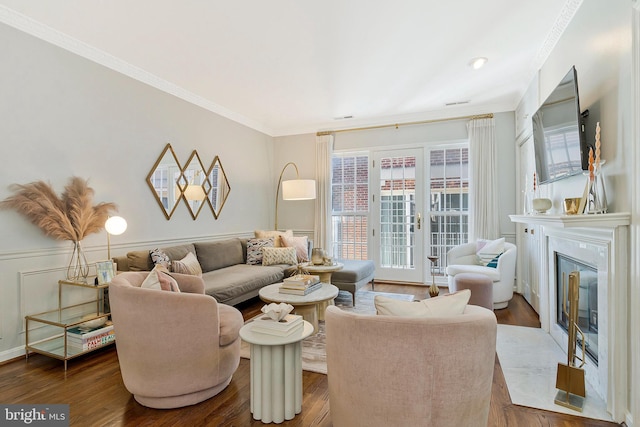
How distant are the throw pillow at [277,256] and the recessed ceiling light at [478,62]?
322cm

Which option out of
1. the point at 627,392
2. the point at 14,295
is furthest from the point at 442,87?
the point at 14,295

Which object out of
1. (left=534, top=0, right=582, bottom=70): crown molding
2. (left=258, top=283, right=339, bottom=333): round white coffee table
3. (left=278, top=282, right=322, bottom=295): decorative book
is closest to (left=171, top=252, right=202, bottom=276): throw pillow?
(left=258, top=283, right=339, bottom=333): round white coffee table

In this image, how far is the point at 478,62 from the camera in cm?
356

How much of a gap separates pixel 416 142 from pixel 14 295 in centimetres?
521

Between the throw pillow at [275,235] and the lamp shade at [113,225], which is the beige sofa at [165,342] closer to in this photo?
the lamp shade at [113,225]

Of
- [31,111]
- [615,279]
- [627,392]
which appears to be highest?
[31,111]

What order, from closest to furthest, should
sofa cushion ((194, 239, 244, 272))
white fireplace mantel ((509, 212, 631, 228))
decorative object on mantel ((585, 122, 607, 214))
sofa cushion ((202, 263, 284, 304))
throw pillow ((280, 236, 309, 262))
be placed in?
white fireplace mantel ((509, 212, 631, 228)) → decorative object on mantel ((585, 122, 607, 214)) → sofa cushion ((202, 263, 284, 304)) → sofa cushion ((194, 239, 244, 272)) → throw pillow ((280, 236, 309, 262))

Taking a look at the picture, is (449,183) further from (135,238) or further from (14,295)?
(14,295)

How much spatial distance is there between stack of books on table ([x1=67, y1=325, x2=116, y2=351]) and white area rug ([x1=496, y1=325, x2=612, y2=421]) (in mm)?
3053

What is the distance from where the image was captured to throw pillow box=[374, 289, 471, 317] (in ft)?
4.74

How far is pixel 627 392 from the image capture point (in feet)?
6.07

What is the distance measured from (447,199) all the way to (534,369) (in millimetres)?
3117

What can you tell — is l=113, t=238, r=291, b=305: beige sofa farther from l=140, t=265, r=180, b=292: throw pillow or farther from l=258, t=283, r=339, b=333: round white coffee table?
l=140, t=265, r=180, b=292: throw pillow

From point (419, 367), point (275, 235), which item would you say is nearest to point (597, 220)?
point (419, 367)
